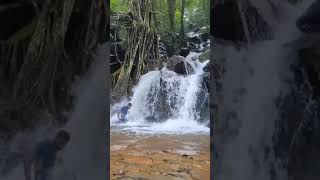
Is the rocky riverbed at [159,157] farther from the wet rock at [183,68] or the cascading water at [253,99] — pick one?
the wet rock at [183,68]

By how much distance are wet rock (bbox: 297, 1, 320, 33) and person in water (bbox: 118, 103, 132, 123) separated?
6728 millimetres

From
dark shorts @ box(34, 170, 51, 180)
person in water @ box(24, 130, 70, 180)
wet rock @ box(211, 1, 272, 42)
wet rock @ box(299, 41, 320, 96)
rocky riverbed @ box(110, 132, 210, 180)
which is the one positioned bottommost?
rocky riverbed @ box(110, 132, 210, 180)

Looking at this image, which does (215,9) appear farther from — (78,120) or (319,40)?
(78,120)

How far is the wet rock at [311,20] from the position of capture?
95.0 inches

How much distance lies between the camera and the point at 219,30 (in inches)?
100

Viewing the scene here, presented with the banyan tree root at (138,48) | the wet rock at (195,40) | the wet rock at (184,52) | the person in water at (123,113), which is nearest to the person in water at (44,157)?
the person in water at (123,113)

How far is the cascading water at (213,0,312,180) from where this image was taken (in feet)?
8.11

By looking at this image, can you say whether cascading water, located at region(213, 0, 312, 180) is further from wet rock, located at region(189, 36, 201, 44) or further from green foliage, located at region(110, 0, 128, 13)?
wet rock, located at region(189, 36, 201, 44)

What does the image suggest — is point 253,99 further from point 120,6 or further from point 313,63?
point 120,6

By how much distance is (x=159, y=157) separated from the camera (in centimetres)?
526

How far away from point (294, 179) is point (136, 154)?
10.4 feet

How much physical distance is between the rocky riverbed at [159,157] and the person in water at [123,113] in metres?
1.66

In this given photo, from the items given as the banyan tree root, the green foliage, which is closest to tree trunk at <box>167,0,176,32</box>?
the banyan tree root

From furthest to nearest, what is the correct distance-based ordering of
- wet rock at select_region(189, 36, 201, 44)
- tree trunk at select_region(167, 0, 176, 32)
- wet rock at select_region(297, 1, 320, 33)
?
tree trunk at select_region(167, 0, 176, 32)
wet rock at select_region(189, 36, 201, 44)
wet rock at select_region(297, 1, 320, 33)
